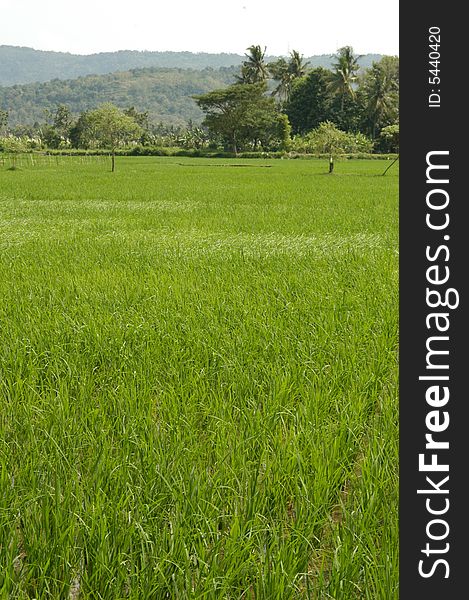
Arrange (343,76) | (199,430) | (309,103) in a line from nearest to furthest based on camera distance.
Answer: (199,430), (343,76), (309,103)

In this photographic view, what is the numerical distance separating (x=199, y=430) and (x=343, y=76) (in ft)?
192

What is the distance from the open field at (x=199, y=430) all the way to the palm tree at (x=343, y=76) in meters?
54.2

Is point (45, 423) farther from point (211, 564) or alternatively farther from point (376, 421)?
point (376, 421)

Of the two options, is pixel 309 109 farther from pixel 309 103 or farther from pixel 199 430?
pixel 199 430

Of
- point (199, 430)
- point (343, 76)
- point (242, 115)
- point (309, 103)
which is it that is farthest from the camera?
point (309, 103)

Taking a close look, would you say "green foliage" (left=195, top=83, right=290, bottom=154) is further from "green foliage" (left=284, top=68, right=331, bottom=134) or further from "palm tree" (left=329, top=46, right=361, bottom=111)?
"palm tree" (left=329, top=46, right=361, bottom=111)

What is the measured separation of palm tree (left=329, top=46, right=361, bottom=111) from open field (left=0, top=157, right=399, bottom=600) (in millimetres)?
54243

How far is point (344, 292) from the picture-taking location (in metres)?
5.41

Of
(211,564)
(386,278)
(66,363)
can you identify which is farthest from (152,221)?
(211,564)

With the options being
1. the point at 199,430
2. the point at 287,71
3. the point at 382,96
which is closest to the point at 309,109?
the point at 382,96

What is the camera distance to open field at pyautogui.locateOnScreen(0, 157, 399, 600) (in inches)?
72.4

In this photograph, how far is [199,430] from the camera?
2.86m

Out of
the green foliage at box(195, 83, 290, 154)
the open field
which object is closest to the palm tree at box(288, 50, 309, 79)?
the green foliage at box(195, 83, 290, 154)

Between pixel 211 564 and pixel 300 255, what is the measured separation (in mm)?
5817
